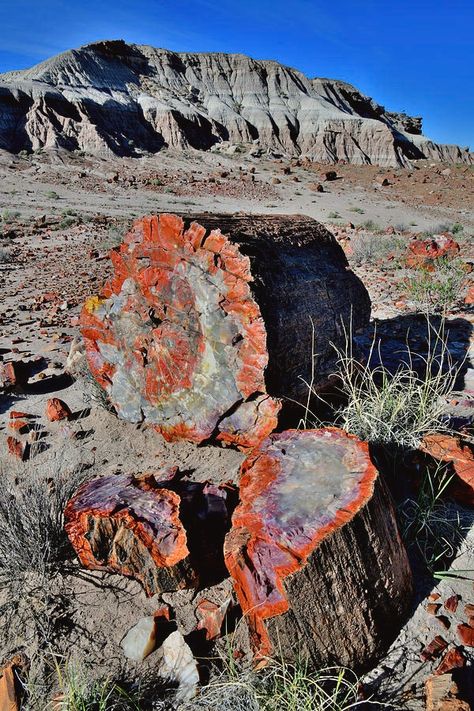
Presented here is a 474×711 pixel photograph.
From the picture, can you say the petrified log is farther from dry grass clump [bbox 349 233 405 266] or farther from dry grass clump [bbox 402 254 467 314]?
dry grass clump [bbox 349 233 405 266]

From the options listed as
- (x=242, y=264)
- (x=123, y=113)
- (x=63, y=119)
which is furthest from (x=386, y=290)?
(x=123, y=113)

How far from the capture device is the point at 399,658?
76.4 inches

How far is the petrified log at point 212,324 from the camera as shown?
2.87 meters

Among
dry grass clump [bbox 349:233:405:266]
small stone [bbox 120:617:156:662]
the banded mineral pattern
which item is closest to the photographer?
small stone [bbox 120:617:156:662]

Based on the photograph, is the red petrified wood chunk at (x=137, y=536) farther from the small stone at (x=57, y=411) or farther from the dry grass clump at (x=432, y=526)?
the small stone at (x=57, y=411)

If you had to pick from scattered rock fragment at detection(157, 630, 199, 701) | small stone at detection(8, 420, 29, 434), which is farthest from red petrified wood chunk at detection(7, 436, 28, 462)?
scattered rock fragment at detection(157, 630, 199, 701)

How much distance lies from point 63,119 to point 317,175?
15.1 m

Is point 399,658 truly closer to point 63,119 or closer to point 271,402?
point 271,402

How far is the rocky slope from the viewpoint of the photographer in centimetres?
2978

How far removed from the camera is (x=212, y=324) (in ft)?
9.70

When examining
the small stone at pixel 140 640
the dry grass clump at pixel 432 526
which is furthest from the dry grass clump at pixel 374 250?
the small stone at pixel 140 640

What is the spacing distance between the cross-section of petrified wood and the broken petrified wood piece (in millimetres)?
332

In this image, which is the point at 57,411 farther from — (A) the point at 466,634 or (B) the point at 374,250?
(B) the point at 374,250

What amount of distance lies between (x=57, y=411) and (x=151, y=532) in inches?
74.7
